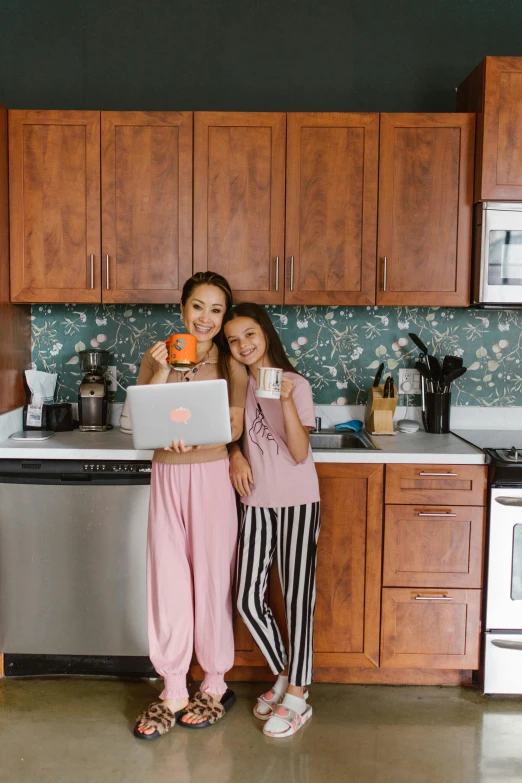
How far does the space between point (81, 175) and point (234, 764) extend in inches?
86.1

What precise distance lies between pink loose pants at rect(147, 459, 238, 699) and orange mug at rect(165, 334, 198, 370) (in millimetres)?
385

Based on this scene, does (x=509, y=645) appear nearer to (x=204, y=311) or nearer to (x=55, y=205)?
(x=204, y=311)

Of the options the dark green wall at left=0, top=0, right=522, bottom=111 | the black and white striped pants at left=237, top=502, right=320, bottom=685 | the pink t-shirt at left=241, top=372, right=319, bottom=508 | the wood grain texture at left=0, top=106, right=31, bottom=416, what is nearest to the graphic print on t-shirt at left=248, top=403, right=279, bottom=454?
the pink t-shirt at left=241, top=372, right=319, bottom=508

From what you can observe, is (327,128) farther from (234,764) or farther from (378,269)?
(234,764)

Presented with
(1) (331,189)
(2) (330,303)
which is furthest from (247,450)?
(1) (331,189)

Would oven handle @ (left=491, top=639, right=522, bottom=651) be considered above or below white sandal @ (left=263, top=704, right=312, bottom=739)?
above

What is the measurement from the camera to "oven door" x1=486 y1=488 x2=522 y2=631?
2375 millimetres

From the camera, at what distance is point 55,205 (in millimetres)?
2648

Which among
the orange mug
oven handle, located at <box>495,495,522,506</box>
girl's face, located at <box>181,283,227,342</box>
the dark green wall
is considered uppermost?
the dark green wall

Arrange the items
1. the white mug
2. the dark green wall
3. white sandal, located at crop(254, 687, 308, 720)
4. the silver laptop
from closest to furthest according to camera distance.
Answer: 1. the white mug
2. the silver laptop
3. white sandal, located at crop(254, 687, 308, 720)
4. the dark green wall

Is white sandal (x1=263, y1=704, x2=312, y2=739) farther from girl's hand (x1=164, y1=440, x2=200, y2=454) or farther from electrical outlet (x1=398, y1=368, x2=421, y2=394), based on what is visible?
electrical outlet (x1=398, y1=368, x2=421, y2=394)

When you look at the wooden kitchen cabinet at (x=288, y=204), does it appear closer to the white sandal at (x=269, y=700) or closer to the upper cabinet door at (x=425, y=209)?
the upper cabinet door at (x=425, y=209)

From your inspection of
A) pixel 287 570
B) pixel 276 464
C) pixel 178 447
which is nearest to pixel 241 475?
pixel 276 464

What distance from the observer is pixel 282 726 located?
2.15 metres
